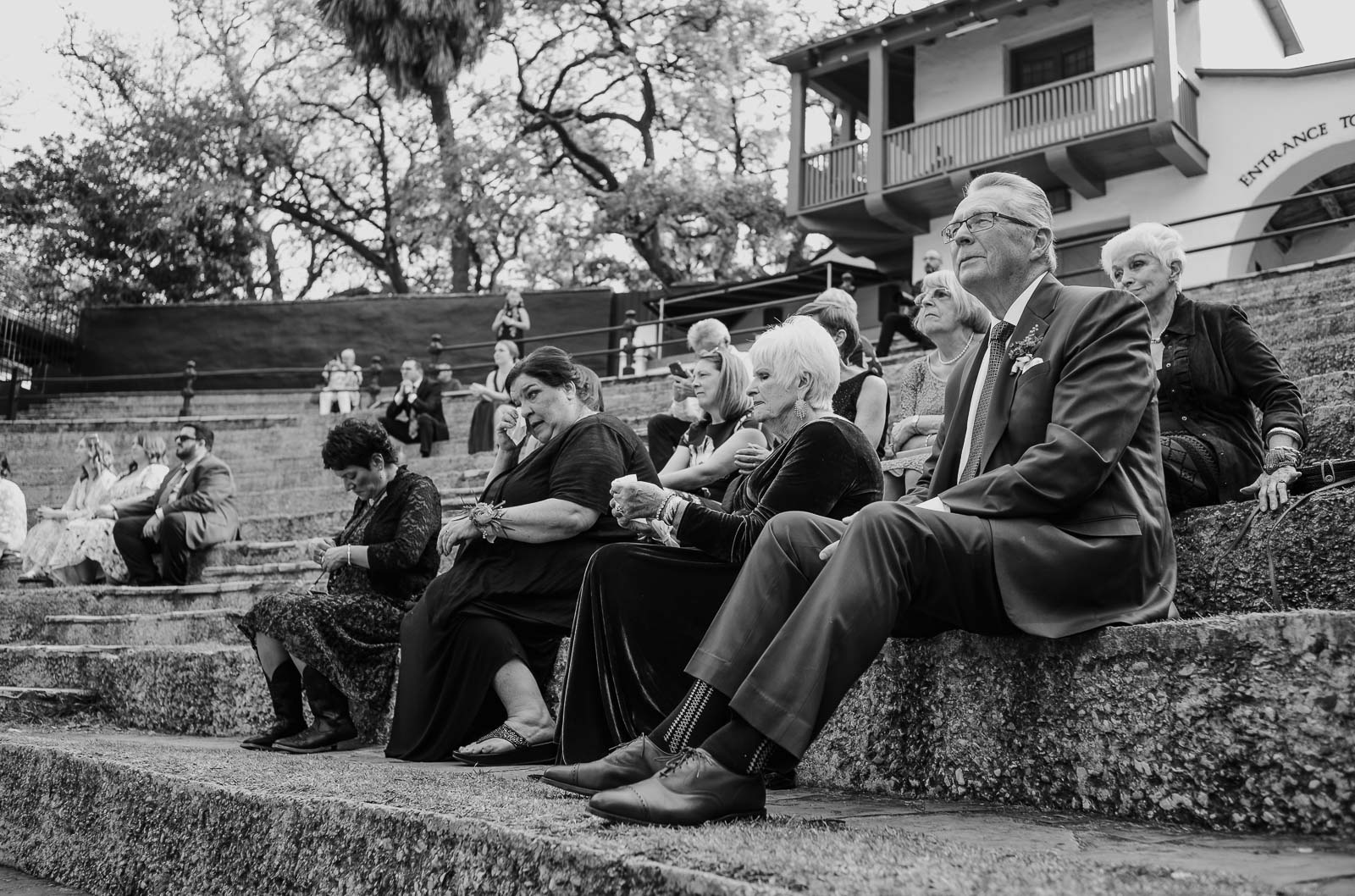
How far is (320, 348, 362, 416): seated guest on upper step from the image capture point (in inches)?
648

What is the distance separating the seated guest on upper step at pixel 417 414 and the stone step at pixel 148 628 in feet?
15.8

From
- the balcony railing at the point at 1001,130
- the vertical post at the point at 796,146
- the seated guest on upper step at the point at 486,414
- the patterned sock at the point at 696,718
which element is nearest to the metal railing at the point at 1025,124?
the balcony railing at the point at 1001,130

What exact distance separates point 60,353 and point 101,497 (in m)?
12.0

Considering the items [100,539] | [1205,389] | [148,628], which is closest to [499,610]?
[1205,389]

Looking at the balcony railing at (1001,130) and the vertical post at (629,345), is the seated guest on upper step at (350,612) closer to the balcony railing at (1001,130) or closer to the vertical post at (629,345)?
the vertical post at (629,345)

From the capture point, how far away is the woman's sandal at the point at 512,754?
4.01 m

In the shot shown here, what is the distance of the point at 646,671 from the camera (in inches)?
140

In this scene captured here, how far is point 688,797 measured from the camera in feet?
7.45

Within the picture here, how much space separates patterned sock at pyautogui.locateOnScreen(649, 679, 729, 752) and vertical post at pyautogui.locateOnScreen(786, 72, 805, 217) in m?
17.4

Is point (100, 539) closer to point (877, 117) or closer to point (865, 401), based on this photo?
point (865, 401)

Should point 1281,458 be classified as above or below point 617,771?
above

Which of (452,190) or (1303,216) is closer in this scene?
(1303,216)

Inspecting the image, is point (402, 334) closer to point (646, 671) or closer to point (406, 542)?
point (406, 542)

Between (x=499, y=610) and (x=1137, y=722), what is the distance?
8.19 ft
